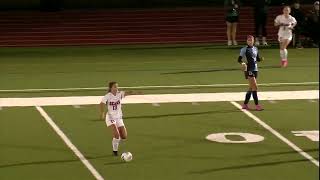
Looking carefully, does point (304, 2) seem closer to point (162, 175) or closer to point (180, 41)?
point (180, 41)

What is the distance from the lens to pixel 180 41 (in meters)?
33.3

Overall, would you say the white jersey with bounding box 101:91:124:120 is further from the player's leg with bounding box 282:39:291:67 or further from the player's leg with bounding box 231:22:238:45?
the player's leg with bounding box 231:22:238:45

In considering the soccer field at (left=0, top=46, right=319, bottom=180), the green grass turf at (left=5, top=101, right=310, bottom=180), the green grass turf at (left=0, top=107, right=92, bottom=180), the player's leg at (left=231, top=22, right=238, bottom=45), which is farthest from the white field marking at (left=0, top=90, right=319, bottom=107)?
the player's leg at (left=231, top=22, right=238, bottom=45)

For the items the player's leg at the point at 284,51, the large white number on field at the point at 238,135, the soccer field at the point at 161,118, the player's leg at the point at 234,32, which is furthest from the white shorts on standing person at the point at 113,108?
the player's leg at the point at 234,32

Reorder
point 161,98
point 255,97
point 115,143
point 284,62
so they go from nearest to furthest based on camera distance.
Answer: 1. point 115,143
2. point 255,97
3. point 161,98
4. point 284,62

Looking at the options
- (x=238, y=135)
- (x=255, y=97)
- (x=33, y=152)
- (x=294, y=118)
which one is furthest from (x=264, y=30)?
(x=33, y=152)

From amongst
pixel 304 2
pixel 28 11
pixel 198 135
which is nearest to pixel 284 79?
pixel 198 135

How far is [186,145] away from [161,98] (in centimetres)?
541

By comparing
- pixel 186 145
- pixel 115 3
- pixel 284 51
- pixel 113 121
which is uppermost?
pixel 115 3

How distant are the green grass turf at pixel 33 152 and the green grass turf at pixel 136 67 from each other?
4.06 metres

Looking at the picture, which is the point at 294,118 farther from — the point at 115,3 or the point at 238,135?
the point at 115,3

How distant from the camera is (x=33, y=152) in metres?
14.8

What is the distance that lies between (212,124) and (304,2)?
25.7 meters

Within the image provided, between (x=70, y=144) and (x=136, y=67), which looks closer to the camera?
(x=70, y=144)
